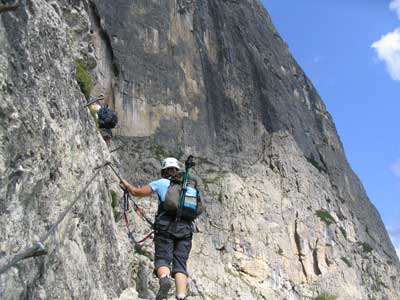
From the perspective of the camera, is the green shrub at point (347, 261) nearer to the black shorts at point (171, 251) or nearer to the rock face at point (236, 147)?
the rock face at point (236, 147)

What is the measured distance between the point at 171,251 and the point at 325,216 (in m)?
43.4

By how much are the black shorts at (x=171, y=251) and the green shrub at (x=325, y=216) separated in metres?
42.5

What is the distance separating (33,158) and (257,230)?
37.3 meters

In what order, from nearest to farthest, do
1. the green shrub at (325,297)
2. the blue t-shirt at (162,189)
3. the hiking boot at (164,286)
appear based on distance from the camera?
the hiking boot at (164,286) → the blue t-shirt at (162,189) → the green shrub at (325,297)

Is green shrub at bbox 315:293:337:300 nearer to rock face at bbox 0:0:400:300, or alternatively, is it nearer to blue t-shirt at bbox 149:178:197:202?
rock face at bbox 0:0:400:300

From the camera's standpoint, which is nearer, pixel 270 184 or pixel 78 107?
pixel 78 107

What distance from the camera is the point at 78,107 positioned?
906cm

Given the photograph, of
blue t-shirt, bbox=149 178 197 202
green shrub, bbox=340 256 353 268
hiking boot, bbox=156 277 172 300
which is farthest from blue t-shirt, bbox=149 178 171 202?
green shrub, bbox=340 256 353 268

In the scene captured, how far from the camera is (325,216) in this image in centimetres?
4872

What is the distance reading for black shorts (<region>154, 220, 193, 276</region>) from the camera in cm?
697

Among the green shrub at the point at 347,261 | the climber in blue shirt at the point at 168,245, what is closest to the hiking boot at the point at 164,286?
the climber in blue shirt at the point at 168,245

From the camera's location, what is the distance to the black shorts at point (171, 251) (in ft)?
22.9

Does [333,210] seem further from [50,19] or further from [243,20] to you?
[50,19]

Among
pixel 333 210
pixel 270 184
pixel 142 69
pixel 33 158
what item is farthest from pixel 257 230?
pixel 33 158
